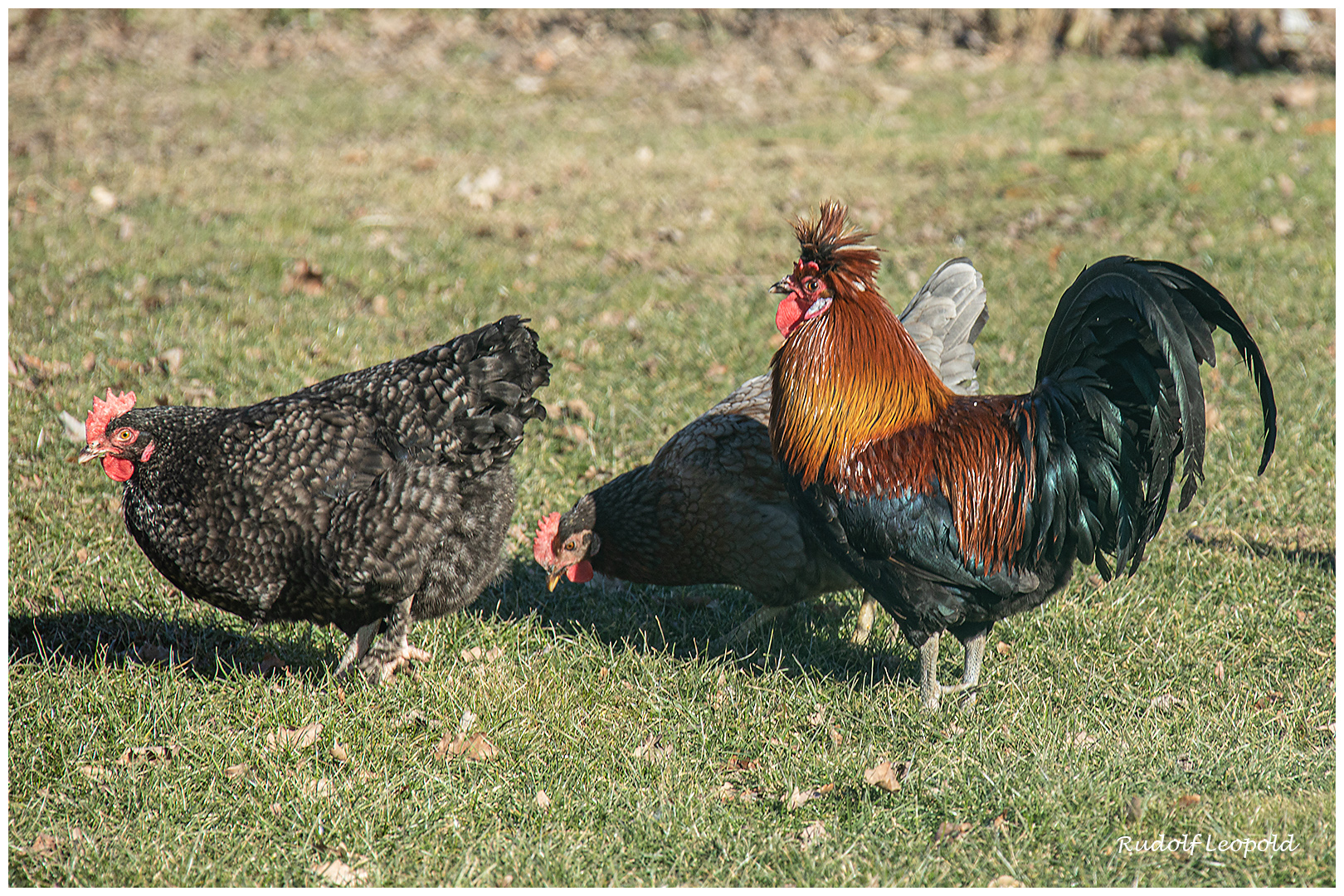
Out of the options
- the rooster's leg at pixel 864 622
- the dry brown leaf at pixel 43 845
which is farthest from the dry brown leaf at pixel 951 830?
the dry brown leaf at pixel 43 845

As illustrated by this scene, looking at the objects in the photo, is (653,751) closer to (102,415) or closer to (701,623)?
(701,623)

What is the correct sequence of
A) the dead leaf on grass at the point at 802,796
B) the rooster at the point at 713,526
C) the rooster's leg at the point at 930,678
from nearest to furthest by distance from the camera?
the dead leaf on grass at the point at 802,796 < the rooster's leg at the point at 930,678 < the rooster at the point at 713,526

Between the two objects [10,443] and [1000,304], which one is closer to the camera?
[10,443]

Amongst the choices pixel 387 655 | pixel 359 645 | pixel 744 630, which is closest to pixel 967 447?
pixel 744 630

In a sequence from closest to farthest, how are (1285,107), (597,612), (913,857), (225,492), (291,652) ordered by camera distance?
1. (913,857)
2. (225,492)
3. (291,652)
4. (597,612)
5. (1285,107)

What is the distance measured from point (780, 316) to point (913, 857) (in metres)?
2.31

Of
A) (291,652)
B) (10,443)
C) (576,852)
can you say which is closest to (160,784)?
(291,652)

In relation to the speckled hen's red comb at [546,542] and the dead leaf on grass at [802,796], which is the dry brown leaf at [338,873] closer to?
the dead leaf on grass at [802,796]

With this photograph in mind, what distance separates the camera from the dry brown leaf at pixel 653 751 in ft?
15.0

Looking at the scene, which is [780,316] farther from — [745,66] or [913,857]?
[745,66]

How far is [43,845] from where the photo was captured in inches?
153

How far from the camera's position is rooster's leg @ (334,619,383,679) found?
197 inches

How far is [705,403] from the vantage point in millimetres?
7750

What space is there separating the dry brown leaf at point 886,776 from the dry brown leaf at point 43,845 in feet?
10.1
